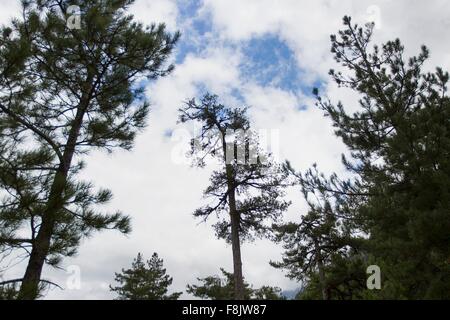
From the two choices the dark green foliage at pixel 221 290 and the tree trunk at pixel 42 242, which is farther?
the dark green foliage at pixel 221 290

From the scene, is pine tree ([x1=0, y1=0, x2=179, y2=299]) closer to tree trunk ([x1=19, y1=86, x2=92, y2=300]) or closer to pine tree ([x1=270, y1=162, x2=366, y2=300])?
tree trunk ([x1=19, y1=86, x2=92, y2=300])

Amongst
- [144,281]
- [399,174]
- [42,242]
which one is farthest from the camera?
Result: [144,281]

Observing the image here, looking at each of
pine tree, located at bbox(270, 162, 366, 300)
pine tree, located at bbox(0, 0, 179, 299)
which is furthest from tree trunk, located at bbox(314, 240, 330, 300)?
pine tree, located at bbox(0, 0, 179, 299)

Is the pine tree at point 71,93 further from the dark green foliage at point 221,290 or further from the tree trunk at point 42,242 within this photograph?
the dark green foliage at point 221,290

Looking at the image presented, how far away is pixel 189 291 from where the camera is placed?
3225 centimetres

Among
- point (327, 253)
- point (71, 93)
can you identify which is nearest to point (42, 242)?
point (71, 93)

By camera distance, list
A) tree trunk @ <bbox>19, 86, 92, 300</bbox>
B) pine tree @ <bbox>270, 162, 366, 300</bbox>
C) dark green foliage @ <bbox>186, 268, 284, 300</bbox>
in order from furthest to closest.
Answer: dark green foliage @ <bbox>186, 268, 284, 300</bbox>, pine tree @ <bbox>270, 162, 366, 300</bbox>, tree trunk @ <bbox>19, 86, 92, 300</bbox>

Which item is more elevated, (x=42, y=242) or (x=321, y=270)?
(x=321, y=270)

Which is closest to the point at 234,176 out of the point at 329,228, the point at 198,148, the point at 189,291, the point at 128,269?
the point at 198,148

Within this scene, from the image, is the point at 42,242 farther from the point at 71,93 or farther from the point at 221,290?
the point at 221,290

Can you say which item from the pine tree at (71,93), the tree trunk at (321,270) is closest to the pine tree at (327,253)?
the tree trunk at (321,270)

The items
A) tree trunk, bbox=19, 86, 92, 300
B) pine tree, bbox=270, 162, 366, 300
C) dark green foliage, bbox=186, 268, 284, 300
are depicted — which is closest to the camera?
tree trunk, bbox=19, 86, 92, 300
